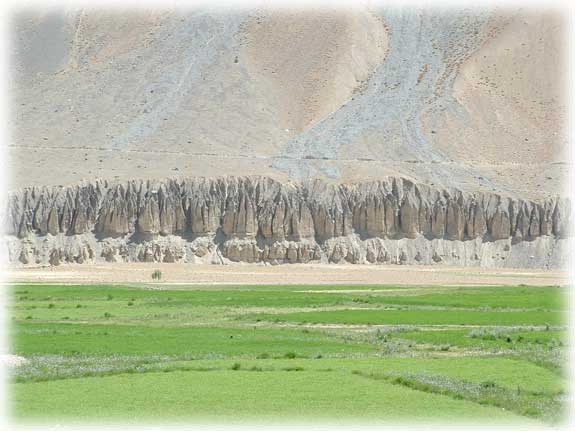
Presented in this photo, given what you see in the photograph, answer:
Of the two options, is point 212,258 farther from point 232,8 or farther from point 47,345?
point 47,345

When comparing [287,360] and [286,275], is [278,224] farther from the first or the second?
[287,360]

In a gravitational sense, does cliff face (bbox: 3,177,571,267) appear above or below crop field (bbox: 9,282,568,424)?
above

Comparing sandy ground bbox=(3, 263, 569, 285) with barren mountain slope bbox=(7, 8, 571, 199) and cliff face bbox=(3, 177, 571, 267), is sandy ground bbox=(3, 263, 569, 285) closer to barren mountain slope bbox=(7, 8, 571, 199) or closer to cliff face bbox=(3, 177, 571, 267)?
cliff face bbox=(3, 177, 571, 267)

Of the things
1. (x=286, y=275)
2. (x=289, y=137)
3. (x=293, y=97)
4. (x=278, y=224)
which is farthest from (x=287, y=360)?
(x=293, y=97)

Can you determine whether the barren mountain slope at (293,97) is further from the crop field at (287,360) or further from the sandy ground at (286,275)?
the crop field at (287,360)

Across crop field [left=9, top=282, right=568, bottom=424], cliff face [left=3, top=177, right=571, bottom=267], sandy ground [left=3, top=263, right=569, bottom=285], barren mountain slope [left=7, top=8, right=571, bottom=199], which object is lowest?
crop field [left=9, top=282, right=568, bottom=424]

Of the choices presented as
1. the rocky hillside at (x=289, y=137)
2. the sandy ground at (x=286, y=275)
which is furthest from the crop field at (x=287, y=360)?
the rocky hillside at (x=289, y=137)

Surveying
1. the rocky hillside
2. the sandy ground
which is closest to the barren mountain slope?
the rocky hillside

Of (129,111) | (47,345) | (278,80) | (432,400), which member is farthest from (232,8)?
(432,400)

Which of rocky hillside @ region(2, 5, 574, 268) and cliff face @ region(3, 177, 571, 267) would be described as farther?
rocky hillside @ region(2, 5, 574, 268)
